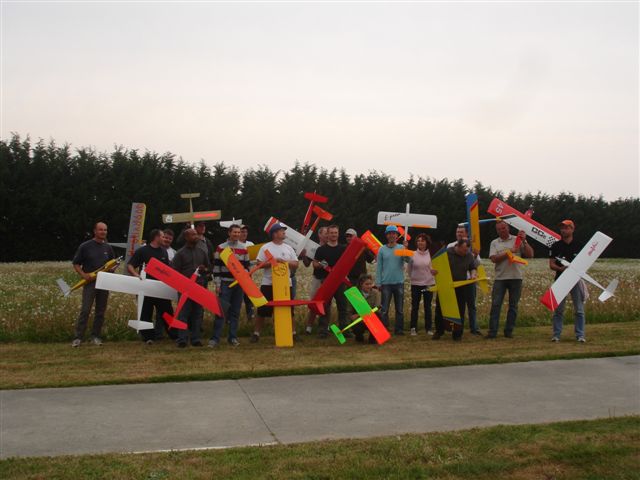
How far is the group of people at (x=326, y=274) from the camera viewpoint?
1031 centimetres

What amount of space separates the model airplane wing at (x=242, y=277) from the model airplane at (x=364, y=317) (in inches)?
45.3

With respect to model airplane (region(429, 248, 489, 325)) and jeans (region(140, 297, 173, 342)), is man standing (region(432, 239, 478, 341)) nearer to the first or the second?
model airplane (region(429, 248, 489, 325))

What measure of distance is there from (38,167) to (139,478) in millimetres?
35419

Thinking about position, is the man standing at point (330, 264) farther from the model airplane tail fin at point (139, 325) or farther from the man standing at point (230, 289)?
the model airplane tail fin at point (139, 325)

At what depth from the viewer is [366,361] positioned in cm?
866

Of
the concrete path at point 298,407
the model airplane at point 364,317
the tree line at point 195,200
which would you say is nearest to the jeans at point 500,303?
the model airplane at point 364,317

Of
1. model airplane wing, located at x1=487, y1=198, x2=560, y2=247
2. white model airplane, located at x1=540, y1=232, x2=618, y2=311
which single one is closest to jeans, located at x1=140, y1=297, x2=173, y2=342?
model airplane wing, located at x1=487, y1=198, x2=560, y2=247

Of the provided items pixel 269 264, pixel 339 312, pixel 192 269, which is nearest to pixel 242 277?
pixel 269 264

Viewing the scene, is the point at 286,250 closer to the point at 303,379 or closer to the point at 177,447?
the point at 303,379

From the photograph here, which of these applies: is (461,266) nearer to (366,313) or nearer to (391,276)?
(391,276)

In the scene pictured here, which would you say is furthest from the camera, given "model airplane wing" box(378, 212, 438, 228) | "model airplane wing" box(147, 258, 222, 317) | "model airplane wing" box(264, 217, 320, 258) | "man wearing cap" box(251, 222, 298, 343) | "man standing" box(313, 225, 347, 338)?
"model airplane wing" box(264, 217, 320, 258)

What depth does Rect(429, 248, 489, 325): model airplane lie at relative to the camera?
10.6 metres

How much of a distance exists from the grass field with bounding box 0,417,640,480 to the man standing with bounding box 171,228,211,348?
17.5ft

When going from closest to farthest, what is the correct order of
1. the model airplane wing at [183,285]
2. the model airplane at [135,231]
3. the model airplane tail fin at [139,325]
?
the model airplane tail fin at [139,325]
the model airplane wing at [183,285]
the model airplane at [135,231]
